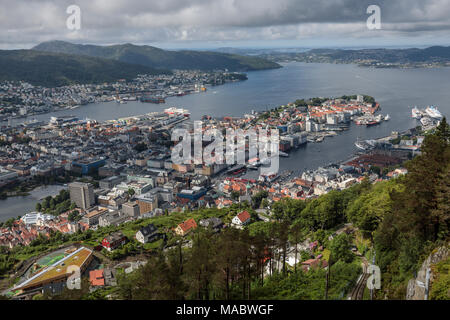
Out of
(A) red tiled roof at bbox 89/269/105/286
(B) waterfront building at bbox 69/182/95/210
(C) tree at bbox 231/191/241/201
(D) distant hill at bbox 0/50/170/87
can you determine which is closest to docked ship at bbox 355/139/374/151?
(C) tree at bbox 231/191/241/201

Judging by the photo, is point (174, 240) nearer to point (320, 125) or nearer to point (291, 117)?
point (320, 125)

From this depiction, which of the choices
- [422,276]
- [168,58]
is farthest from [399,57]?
[422,276]

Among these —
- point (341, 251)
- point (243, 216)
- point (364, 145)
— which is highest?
point (341, 251)

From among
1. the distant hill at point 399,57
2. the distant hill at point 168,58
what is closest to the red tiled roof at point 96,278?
the distant hill at point 168,58

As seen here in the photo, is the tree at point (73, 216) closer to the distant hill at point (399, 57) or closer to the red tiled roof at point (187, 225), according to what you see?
the red tiled roof at point (187, 225)

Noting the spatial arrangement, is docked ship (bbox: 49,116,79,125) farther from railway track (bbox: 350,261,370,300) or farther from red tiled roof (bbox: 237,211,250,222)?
railway track (bbox: 350,261,370,300)

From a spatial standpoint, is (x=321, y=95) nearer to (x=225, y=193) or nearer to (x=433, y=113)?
(x=433, y=113)
